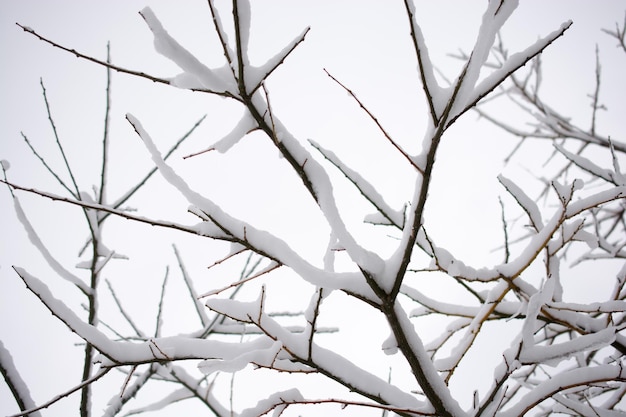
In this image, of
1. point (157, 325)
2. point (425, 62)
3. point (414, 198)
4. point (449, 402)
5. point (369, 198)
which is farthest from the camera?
point (157, 325)

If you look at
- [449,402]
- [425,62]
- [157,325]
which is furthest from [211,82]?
[157,325]

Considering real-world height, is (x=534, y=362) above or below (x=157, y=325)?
below

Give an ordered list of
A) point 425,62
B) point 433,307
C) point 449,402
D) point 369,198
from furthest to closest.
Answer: point 433,307, point 369,198, point 449,402, point 425,62

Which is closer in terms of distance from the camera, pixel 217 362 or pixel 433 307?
pixel 217 362

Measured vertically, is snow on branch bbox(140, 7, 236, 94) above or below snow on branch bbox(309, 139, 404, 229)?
below

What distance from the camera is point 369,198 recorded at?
52.2 inches

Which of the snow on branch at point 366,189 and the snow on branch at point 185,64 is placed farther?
the snow on branch at point 366,189

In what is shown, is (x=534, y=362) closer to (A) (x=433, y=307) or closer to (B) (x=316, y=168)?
(A) (x=433, y=307)

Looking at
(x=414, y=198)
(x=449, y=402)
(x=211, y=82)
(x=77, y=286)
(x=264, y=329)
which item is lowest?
(x=449, y=402)

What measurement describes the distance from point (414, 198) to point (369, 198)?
0.45 metres

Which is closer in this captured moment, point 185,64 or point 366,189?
point 185,64

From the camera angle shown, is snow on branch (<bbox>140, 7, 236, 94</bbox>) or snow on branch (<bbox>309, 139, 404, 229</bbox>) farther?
snow on branch (<bbox>309, 139, 404, 229</bbox>)

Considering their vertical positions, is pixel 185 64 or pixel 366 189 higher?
pixel 366 189

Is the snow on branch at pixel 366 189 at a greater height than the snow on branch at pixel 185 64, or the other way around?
the snow on branch at pixel 366 189
